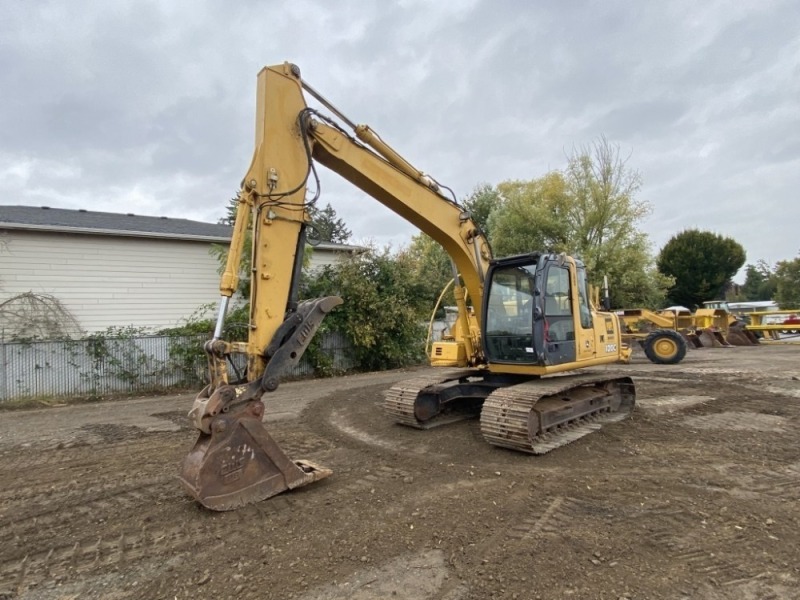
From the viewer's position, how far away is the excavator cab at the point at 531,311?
18.9 ft

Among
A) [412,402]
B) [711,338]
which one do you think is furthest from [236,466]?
[711,338]

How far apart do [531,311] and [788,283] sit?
41.9 metres

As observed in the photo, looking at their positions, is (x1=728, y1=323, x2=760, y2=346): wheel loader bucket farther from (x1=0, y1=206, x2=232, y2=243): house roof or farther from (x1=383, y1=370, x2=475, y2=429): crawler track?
(x1=0, y1=206, x2=232, y2=243): house roof

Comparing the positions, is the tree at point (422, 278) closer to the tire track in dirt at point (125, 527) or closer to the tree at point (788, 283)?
the tire track in dirt at point (125, 527)

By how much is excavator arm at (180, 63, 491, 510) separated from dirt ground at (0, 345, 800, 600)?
276 millimetres

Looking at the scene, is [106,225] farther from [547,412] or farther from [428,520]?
[428,520]

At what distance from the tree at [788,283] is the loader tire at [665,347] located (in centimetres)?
2815

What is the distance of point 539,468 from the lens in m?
4.79

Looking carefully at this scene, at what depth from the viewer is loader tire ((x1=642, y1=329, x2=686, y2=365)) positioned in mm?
13805

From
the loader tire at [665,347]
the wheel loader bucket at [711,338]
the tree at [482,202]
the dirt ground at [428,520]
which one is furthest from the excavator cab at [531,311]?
the tree at [482,202]

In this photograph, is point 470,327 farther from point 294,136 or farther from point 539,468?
point 294,136

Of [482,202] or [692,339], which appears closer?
[692,339]

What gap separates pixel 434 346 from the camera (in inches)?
272

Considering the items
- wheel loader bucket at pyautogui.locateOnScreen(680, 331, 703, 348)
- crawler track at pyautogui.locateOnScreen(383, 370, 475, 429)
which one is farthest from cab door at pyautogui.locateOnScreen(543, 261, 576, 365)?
wheel loader bucket at pyautogui.locateOnScreen(680, 331, 703, 348)
